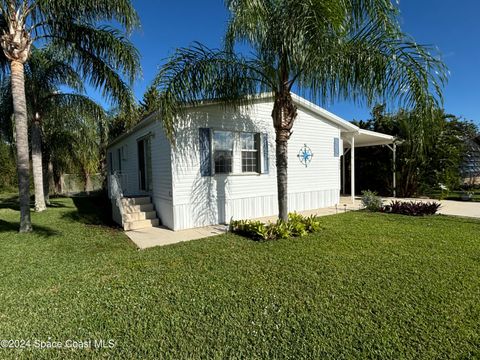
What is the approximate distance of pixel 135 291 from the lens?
3.51 metres

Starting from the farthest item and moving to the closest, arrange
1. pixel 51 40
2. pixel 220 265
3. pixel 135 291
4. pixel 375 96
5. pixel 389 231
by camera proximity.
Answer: pixel 51 40 → pixel 389 231 → pixel 375 96 → pixel 220 265 → pixel 135 291

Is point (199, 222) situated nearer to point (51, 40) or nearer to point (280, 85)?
point (280, 85)

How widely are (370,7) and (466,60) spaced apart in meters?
8.36

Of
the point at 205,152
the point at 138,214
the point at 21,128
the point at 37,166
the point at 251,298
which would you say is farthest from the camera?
the point at 37,166

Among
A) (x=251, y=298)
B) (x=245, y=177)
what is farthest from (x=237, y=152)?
(x=251, y=298)

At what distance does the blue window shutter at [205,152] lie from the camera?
7.42 meters

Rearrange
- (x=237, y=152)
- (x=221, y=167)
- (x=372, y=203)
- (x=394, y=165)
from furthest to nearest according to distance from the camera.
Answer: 1. (x=394, y=165)
2. (x=372, y=203)
3. (x=237, y=152)
4. (x=221, y=167)

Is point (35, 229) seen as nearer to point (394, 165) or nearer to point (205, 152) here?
point (205, 152)

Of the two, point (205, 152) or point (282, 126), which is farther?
Result: point (205, 152)

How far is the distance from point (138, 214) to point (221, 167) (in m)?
2.91

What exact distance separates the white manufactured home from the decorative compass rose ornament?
4cm

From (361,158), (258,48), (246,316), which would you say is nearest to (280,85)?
(258,48)

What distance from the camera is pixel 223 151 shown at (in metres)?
7.98

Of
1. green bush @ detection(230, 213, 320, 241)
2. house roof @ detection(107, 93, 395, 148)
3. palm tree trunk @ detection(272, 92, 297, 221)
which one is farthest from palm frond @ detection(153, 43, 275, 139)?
green bush @ detection(230, 213, 320, 241)
